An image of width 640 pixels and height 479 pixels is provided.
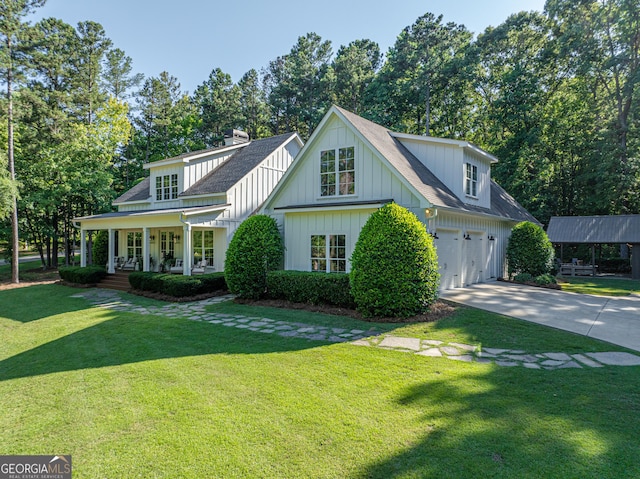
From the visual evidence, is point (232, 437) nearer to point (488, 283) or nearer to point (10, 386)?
point (10, 386)

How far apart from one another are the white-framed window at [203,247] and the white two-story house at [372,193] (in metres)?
4.25

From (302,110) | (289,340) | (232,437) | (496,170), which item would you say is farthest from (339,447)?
(302,110)

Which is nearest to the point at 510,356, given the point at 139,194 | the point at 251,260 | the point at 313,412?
the point at 313,412

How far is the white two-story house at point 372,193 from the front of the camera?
1156 cm

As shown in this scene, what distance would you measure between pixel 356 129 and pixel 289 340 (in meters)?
7.57

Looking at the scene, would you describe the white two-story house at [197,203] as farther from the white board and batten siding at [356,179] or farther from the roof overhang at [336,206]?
the roof overhang at [336,206]

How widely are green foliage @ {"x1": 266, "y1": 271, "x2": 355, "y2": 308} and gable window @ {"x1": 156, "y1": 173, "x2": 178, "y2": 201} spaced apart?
10.1 meters

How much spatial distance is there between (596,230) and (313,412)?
79.0 feet

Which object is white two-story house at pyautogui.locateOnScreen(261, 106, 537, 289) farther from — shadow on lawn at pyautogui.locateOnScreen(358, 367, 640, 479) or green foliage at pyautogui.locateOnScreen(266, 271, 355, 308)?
shadow on lawn at pyautogui.locateOnScreen(358, 367, 640, 479)

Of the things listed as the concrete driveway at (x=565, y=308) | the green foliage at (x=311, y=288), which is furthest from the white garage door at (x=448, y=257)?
the green foliage at (x=311, y=288)

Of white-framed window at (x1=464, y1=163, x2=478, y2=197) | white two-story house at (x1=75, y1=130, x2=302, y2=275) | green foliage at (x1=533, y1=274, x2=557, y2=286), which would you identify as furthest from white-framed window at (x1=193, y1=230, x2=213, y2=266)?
green foliage at (x1=533, y1=274, x2=557, y2=286)

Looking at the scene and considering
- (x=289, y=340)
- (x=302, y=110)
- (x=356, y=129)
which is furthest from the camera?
(x=302, y=110)

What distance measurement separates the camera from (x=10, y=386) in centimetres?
545

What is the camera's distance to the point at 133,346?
7.26 meters
